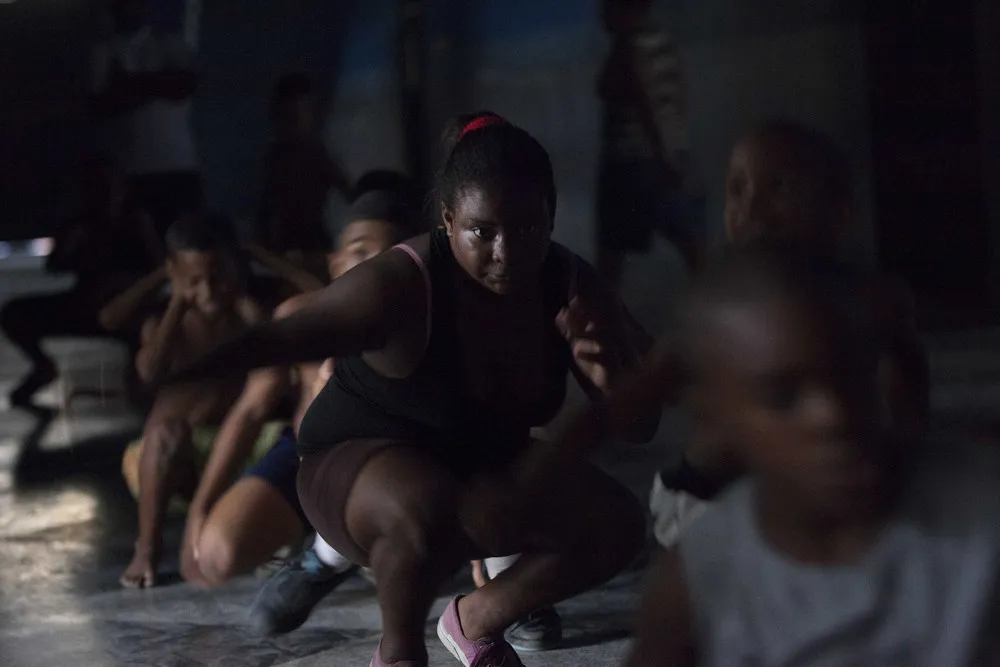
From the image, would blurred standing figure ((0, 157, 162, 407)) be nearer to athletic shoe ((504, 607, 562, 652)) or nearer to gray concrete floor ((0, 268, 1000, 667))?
gray concrete floor ((0, 268, 1000, 667))

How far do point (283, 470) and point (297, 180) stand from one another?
2.10 ft

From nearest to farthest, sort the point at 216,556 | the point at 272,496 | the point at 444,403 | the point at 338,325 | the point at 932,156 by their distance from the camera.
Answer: the point at 338,325 → the point at 444,403 → the point at 932,156 → the point at 272,496 → the point at 216,556

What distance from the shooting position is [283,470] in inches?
92.7

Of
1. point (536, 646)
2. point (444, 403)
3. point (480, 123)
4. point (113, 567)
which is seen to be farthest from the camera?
point (113, 567)

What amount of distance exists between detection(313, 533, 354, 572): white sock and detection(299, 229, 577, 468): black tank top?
16.2 inches

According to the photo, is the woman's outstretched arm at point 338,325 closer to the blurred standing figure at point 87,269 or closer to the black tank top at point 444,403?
the black tank top at point 444,403

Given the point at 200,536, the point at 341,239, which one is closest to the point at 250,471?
the point at 200,536

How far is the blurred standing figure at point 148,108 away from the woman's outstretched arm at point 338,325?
119 centimetres

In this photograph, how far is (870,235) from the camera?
1926mm

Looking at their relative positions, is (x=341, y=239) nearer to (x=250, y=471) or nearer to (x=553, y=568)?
(x=250, y=471)

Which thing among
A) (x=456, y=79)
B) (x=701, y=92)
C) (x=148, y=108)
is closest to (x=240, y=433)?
(x=148, y=108)

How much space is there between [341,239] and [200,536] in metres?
0.66

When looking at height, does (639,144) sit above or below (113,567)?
above

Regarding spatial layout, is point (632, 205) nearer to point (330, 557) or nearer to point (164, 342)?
→ point (330, 557)
